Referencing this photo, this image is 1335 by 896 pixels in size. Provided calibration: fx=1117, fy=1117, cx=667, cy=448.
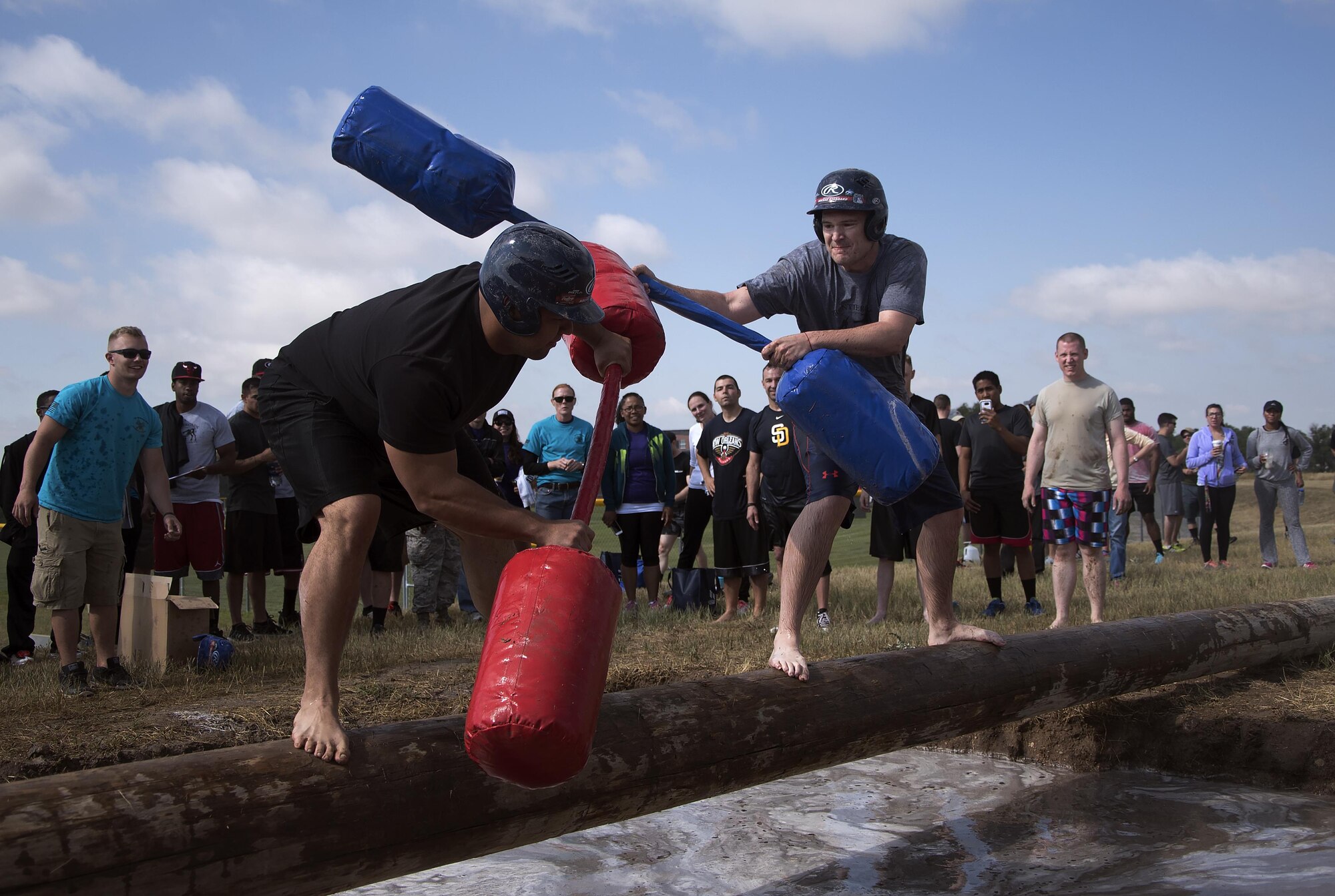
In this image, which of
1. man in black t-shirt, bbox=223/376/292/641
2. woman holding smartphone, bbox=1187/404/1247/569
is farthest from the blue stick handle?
woman holding smartphone, bbox=1187/404/1247/569

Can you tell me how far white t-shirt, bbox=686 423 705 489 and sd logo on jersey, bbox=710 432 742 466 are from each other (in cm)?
45

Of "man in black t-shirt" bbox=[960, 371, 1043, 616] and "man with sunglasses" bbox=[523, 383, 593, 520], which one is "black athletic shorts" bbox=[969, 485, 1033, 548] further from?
"man with sunglasses" bbox=[523, 383, 593, 520]

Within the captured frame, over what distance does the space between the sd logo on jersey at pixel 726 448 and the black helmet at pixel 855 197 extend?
461 centimetres

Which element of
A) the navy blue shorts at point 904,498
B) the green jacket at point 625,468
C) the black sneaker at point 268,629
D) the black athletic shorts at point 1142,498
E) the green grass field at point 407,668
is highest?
the green jacket at point 625,468

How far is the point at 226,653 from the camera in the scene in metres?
5.94

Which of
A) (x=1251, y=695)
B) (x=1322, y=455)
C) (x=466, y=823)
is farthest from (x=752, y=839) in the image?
(x=1322, y=455)

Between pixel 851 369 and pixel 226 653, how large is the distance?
384 centimetres

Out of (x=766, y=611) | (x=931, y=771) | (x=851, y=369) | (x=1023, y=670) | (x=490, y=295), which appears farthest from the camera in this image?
(x=766, y=611)

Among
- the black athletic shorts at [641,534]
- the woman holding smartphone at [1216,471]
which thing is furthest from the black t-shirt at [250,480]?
the woman holding smartphone at [1216,471]

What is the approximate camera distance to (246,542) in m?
8.01

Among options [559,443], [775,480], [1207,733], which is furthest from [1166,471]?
[1207,733]

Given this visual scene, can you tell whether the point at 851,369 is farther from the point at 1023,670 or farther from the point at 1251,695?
the point at 1251,695

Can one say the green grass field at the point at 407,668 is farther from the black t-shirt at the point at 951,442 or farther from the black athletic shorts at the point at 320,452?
the black t-shirt at the point at 951,442

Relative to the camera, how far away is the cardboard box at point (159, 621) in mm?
5797
